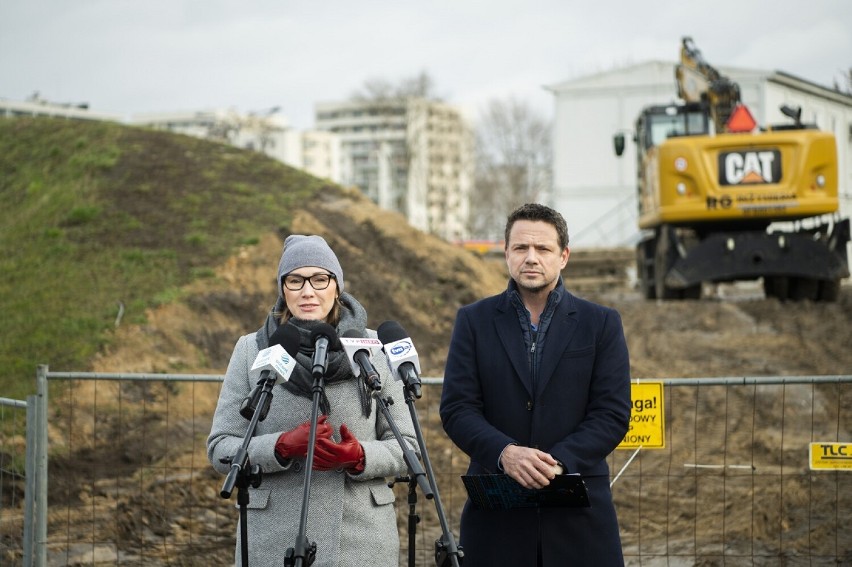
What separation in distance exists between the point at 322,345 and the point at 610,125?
44.6 m

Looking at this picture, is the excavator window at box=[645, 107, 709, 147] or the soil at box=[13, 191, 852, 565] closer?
the soil at box=[13, 191, 852, 565]

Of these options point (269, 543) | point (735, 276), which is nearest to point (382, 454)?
point (269, 543)

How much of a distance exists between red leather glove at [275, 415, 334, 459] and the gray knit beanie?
0.70 meters

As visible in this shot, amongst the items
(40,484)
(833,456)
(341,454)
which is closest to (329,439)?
(341,454)

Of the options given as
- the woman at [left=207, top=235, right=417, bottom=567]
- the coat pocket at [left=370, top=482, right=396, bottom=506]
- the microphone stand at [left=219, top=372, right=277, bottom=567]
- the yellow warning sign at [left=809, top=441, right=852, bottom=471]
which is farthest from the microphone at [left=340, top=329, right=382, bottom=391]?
the yellow warning sign at [left=809, top=441, right=852, bottom=471]

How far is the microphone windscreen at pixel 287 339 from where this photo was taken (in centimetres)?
411

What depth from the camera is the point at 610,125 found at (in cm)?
4712

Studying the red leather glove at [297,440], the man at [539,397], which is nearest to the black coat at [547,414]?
the man at [539,397]

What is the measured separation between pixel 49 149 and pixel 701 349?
42.1ft

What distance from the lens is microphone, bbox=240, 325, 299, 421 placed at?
3775mm

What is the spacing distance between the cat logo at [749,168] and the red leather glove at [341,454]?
1537 cm

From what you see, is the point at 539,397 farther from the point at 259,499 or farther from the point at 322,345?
the point at 259,499

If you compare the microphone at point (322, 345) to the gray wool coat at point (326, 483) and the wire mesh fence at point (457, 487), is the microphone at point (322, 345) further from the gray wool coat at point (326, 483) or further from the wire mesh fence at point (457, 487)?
the wire mesh fence at point (457, 487)

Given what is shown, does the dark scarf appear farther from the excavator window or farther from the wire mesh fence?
the excavator window
